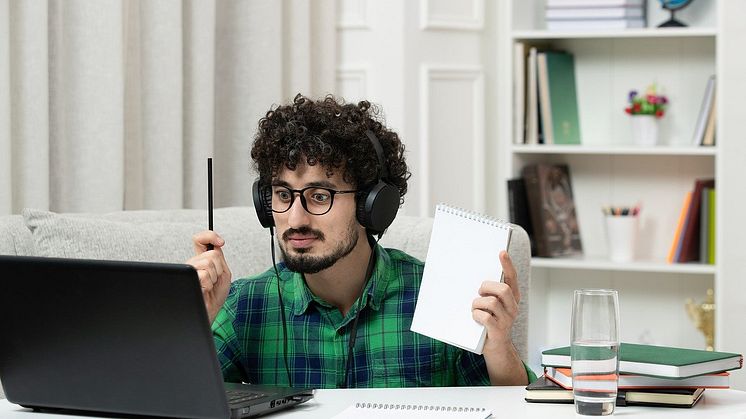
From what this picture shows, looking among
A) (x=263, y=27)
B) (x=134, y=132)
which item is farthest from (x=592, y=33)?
(x=134, y=132)

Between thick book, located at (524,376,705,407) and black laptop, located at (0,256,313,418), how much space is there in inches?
13.8

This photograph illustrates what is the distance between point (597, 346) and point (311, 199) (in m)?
0.57

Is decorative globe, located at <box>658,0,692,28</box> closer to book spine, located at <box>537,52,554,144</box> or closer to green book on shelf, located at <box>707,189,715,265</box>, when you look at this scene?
book spine, located at <box>537,52,554,144</box>

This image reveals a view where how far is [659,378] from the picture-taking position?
4.49 feet

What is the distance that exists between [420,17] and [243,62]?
60 centimetres

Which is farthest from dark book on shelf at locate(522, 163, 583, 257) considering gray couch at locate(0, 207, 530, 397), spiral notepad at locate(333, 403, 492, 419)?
spiral notepad at locate(333, 403, 492, 419)

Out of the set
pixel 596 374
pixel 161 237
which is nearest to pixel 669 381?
pixel 596 374

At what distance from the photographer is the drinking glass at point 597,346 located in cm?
131

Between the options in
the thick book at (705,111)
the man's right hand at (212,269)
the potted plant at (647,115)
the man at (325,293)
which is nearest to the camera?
the man's right hand at (212,269)

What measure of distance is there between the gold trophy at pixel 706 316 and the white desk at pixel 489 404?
194 cm

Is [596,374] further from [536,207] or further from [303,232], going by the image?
[536,207]

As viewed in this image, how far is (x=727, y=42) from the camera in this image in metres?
3.12

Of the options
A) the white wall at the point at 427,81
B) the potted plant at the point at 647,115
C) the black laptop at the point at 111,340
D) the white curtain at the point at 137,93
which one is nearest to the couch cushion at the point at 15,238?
the white curtain at the point at 137,93

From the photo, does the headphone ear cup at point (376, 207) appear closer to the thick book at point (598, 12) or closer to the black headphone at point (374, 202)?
the black headphone at point (374, 202)
